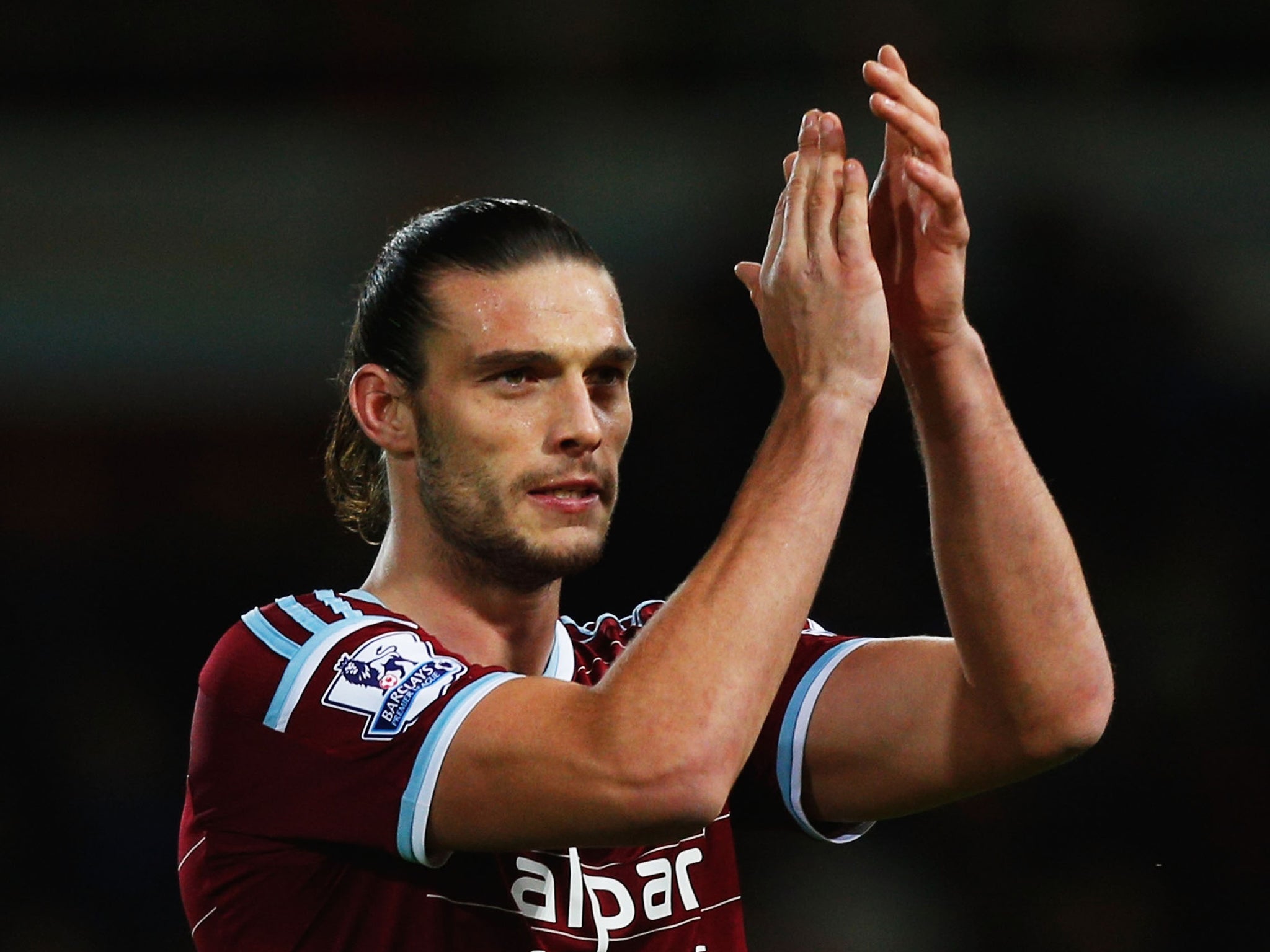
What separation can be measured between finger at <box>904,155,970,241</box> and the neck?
0.76m

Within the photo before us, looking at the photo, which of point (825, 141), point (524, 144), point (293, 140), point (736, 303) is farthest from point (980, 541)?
point (293, 140)

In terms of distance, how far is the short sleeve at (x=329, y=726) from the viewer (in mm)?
1822

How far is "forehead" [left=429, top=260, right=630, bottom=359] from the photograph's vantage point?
2.13 meters

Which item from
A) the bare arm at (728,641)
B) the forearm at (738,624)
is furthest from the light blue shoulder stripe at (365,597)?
the forearm at (738,624)

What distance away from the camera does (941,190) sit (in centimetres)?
195

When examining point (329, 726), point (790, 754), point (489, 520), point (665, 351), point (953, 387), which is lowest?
point (790, 754)

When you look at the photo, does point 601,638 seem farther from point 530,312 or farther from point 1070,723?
point 1070,723

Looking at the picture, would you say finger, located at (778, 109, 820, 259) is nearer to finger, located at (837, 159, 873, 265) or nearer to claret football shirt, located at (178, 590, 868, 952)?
finger, located at (837, 159, 873, 265)

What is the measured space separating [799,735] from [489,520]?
60 cm

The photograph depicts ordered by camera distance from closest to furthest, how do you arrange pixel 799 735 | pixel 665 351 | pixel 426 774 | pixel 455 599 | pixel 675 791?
1. pixel 675 791
2. pixel 426 774
3. pixel 455 599
4. pixel 799 735
5. pixel 665 351

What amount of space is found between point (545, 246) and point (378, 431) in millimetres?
369

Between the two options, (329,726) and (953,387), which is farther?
(953,387)

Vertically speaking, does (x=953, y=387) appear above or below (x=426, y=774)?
above

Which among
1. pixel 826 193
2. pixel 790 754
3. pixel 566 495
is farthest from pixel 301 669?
pixel 826 193
